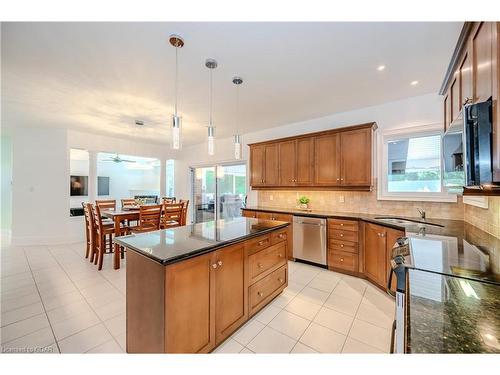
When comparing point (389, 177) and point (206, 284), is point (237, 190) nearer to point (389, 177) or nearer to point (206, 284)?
point (389, 177)

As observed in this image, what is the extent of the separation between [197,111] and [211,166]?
8.29 feet

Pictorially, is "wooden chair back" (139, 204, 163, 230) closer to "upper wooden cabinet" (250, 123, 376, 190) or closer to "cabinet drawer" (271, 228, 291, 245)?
"upper wooden cabinet" (250, 123, 376, 190)

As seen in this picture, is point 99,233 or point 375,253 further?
point 99,233

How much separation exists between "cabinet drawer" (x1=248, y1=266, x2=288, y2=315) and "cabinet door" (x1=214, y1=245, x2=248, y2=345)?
12 centimetres

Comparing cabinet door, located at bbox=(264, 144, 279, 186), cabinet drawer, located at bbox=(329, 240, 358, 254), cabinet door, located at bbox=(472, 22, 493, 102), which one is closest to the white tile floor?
cabinet drawer, located at bbox=(329, 240, 358, 254)

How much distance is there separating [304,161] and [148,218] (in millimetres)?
3004

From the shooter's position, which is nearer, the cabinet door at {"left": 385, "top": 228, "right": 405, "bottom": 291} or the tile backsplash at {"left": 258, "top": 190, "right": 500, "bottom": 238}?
the tile backsplash at {"left": 258, "top": 190, "right": 500, "bottom": 238}

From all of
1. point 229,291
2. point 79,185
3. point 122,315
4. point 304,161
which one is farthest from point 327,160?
point 79,185

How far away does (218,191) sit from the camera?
5918mm

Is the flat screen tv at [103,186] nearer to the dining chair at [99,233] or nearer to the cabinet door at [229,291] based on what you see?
the dining chair at [99,233]

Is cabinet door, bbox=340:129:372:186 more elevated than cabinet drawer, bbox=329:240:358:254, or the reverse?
cabinet door, bbox=340:129:372:186

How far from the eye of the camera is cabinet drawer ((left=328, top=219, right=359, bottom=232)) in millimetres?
3033

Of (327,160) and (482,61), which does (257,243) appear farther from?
(327,160)
